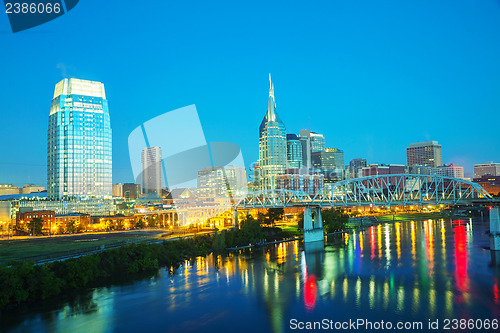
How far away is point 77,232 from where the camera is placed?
195 ft

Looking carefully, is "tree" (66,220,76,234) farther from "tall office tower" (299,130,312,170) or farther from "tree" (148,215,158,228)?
"tall office tower" (299,130,312,170)

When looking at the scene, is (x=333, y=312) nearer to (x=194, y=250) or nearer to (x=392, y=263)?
Answer: (x=392, y=263)

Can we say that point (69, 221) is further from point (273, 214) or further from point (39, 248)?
point (273, 214)

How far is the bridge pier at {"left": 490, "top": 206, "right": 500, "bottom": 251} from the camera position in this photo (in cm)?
3897

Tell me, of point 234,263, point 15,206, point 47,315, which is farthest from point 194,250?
point 15,206

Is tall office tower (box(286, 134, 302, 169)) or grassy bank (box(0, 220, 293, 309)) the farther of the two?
tall office tower (box(286, 134, 302, 169))

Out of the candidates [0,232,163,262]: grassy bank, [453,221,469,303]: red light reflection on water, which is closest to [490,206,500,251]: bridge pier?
[453,221,469,303]: red light reflection on water

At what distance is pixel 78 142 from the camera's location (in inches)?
3467

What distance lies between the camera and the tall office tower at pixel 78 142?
87.1m

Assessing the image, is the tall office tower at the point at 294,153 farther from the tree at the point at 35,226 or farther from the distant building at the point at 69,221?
the tree at the point at 35,226

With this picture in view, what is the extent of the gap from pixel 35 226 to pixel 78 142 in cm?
3415

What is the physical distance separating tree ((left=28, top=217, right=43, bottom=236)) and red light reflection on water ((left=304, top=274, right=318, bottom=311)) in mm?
42675

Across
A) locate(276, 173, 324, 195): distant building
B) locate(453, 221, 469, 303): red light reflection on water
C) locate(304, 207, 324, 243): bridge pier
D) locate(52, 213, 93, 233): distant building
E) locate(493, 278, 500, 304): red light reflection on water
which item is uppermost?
locate(276, 173, 324, 195): distant building

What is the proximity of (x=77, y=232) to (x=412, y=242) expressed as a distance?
45.0 metres
